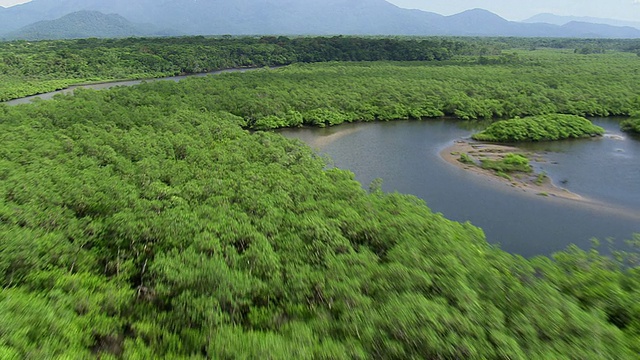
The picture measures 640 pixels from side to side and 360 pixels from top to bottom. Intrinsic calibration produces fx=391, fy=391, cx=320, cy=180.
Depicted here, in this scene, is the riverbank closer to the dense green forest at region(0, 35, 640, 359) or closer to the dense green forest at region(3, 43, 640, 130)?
the dense green forest at region(0, 35, 640, 359)

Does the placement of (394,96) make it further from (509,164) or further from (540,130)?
(509,164)

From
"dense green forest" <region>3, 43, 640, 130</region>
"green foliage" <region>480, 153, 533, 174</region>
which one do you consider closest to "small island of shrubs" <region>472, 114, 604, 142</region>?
"green foliage" <region>480, 153, 533, 174</region>

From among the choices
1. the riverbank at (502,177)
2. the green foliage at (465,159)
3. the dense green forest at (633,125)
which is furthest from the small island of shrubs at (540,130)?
the green foliage at (465,159)

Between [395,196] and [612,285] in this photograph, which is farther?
[395,196]

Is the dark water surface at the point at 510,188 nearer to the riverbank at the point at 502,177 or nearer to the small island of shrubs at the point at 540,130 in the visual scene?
the riverbank at the point at 502,177

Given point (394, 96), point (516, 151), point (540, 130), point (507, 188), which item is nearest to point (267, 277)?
point (507, 188)

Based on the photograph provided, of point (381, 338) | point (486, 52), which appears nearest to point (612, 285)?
point (381, 338)

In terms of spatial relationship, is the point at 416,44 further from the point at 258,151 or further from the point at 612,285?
the point at 612,285
